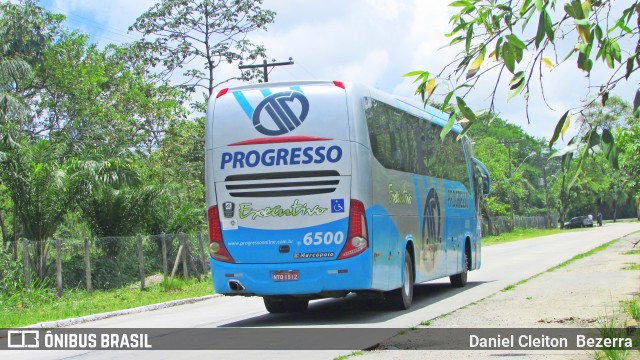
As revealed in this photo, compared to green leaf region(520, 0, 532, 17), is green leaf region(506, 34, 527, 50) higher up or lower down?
lower down

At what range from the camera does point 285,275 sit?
13180mm

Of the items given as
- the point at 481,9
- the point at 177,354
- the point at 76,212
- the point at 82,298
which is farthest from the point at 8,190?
the point at 481,9

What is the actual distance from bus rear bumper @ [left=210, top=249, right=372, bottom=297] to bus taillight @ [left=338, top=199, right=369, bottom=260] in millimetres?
109

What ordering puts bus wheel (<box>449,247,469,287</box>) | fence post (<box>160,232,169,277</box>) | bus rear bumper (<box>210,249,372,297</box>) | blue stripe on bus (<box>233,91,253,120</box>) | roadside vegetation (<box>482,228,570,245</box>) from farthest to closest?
roadside vegetation (<box>482,228,570,245</box>) → fence post (<box>160,232,169,277</box>) → bus wheel (<box>449,247,469,287</box>) → blue stripe on bus (<box>233,91,253,120</box>) → bus rear bumper (<box>210,249,372,297</box>)

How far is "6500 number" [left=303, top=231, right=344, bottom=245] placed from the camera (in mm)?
13148

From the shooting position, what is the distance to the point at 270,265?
13281 millimetres

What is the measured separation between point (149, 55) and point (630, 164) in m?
24.3

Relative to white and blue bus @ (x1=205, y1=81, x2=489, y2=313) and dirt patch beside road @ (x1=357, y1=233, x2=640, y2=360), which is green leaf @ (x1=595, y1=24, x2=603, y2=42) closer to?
dirt patch beside road @ (x1=357, y1=233, x2=640, y2=360)

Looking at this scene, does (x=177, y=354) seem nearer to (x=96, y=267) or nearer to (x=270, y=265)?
(x=270, y=265)

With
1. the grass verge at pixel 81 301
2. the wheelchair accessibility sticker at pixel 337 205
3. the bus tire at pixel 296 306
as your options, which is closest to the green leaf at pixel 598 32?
the wheelchair accessibility sticker at pixel 337 205

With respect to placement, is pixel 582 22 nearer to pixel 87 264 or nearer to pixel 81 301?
pixel 81 301

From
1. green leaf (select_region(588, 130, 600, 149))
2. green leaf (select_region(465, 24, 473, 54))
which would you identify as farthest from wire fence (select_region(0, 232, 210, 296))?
green leaf (select_region(588, 130, 600, 149))

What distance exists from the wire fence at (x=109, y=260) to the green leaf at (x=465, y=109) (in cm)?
1659

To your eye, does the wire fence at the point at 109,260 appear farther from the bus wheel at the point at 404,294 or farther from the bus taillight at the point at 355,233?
the bus taillight at the point at 355,233
